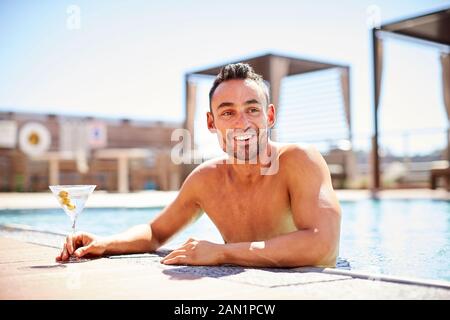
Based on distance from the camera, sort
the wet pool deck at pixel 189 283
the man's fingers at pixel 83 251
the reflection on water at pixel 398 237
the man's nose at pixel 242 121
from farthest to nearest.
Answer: the reflection on water at pixel 398 237 < the man's fingers at pixel 83 251 < the man's nose at pixel 242 121 < the wet pool deck at pixel 189 283

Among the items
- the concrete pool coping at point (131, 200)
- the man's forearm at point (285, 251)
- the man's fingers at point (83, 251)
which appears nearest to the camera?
the man's forearm at point (285, 251)

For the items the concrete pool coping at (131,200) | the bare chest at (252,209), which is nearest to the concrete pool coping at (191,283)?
the bare chest at (252,209)

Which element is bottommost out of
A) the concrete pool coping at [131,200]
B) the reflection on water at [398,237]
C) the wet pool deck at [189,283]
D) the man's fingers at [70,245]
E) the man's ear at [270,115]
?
Answer: the reflection on water at [398,237]

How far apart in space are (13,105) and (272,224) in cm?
1024

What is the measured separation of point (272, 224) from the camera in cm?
221

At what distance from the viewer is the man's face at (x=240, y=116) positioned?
2.03 meters

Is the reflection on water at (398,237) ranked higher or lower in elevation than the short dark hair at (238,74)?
lower

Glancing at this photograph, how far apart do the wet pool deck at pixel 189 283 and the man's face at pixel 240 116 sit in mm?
479

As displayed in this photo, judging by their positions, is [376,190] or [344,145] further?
[344,145]

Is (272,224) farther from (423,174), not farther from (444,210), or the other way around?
(423,174)

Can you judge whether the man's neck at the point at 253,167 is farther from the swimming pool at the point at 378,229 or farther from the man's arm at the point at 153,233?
the swimming pool at the point at 378,229

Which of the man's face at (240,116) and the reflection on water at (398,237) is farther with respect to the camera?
the reflection on water at (398,237)

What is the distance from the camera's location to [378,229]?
471cm
